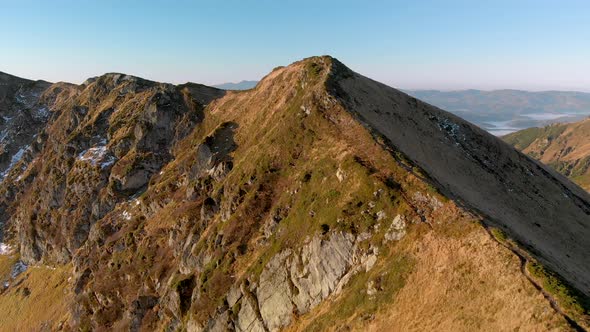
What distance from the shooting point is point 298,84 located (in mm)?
90250

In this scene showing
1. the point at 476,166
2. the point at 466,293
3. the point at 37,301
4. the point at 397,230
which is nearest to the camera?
the point at 466,293

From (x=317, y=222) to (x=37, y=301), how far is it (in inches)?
4391

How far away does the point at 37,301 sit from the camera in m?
118

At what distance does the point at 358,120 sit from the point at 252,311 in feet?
123

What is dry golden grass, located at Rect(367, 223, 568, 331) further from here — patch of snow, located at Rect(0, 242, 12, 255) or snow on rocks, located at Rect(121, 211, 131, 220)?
patch of snow, located at Rect(0, 242, 12, 255)

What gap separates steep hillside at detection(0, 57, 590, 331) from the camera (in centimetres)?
3819

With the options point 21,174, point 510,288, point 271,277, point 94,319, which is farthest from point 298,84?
point 21,174

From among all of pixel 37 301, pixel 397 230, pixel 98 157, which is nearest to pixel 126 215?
pixel 37 301

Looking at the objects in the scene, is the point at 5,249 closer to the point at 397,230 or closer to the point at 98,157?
the point at 98,157

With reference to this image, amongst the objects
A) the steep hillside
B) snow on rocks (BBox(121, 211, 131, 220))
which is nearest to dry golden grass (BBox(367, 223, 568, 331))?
the steep hillside

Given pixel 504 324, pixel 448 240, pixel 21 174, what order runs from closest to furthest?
pixel 504 324 < pixel 448 240 < pixel 21 174

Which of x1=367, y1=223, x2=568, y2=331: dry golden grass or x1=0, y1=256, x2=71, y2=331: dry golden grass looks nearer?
x1=367, y1=223, x2=568, y2=331: dry golden grass

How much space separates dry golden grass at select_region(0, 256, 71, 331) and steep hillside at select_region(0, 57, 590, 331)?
3156mm

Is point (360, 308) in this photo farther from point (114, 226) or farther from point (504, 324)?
point (114, 226)
